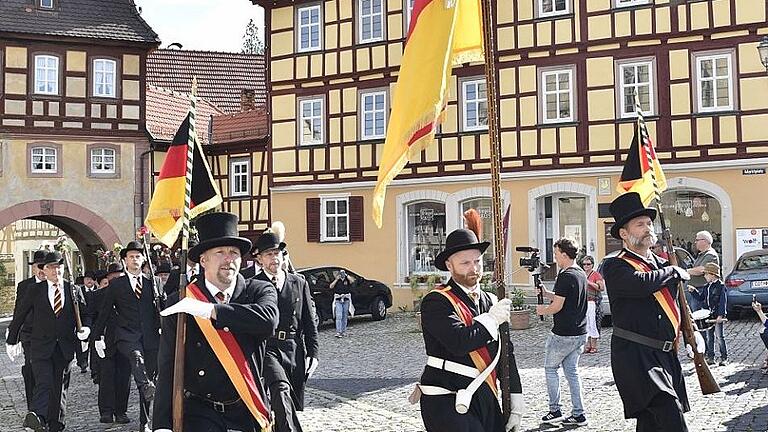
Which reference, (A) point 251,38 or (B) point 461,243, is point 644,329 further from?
(A) point 251,38

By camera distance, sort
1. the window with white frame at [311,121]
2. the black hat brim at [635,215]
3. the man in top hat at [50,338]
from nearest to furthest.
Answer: the black hat brim at [635,215] < the man in top hat at [50,338] < the window with white frame at [311,121]

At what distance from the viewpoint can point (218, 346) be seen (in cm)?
572

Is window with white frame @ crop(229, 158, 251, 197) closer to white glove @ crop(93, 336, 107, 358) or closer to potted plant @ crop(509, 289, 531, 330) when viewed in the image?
potted plant @ crop(509, 289, 531, 330)

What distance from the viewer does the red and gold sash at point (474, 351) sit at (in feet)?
18.7

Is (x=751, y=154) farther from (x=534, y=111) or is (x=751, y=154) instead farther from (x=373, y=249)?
(x=373, y=249)

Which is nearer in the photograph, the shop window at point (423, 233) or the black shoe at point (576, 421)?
the black shoe at point (576, 421)

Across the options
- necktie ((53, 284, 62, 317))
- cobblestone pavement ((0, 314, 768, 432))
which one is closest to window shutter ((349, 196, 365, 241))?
cobblestone pavement ((0, 314, 768, 432))

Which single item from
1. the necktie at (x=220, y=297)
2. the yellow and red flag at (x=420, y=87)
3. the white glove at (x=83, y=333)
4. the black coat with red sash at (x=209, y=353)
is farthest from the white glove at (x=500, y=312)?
the white glove at (x=83, y=333)

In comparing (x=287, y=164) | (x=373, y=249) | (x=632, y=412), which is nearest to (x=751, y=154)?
(x=373, y=249)

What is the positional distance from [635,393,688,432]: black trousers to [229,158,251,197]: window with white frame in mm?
29668

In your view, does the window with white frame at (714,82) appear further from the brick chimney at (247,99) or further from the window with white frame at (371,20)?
the brick chimney at (247,99)

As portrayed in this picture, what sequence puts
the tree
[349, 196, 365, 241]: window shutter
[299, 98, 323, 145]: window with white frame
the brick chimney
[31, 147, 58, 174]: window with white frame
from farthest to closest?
the tree → the brick chimney → [31, 147, 58, 174]: window with white frame → [299, 98, 323, 145]: window with white frame → [349, 196, 365, 241]: window shutter

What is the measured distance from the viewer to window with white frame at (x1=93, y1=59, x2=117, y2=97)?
109ft

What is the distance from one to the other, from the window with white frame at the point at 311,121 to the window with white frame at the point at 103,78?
293 inches
